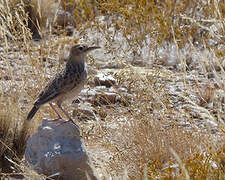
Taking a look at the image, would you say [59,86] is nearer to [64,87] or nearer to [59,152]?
[64,87]

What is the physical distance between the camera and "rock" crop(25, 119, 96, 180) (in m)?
4.44

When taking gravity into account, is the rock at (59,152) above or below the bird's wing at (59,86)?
below

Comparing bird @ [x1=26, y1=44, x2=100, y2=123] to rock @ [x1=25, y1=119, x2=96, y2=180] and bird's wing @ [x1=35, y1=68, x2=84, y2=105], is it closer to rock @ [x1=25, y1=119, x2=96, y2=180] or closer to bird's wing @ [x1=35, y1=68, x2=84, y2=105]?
bird's wing @ [x1=35, y1=68, x2=84, y2=105]

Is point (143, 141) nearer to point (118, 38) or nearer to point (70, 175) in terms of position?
point (70, 175)

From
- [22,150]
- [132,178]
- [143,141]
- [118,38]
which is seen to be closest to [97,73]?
[118,38]

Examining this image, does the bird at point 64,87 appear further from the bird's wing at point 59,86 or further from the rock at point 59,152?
the rock at point 59,152

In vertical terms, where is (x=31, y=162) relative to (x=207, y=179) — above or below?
below

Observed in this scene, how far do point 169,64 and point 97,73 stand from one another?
42.9 inches

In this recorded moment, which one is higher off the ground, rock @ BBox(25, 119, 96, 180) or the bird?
the bird

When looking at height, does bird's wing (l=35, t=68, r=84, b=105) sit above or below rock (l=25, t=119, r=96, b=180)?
above

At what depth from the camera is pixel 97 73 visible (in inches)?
272

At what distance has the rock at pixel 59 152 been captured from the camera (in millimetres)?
4441

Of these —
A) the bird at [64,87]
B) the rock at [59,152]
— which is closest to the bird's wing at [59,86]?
the bird at [64,87]

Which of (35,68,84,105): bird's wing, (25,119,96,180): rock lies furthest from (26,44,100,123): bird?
(25,119,96,180): rock
